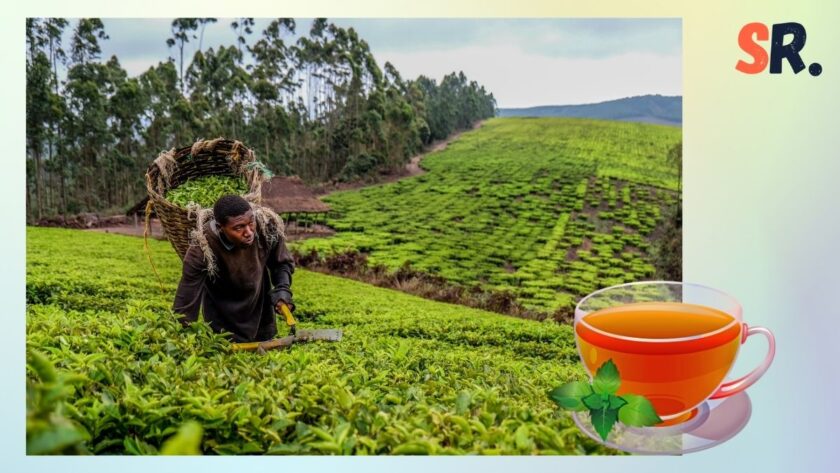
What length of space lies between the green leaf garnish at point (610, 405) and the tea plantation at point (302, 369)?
0.29ft

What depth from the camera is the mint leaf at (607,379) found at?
2.52m

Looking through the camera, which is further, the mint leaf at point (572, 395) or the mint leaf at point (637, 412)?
the mint leaf at point (572, 395)

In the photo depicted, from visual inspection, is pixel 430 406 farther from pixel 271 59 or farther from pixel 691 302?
pixel 271 59

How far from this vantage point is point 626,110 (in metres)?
3.79

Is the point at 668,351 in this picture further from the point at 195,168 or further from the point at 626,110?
the point at 195,168

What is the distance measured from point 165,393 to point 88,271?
51.6 inches

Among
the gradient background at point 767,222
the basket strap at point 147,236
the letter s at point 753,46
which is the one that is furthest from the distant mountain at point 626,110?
the basket strap at point 147,236

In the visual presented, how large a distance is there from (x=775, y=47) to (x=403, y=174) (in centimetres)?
183

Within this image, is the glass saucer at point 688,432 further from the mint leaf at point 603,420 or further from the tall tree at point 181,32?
the tall tree at point 181,32

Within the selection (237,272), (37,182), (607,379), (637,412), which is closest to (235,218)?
(237,272)

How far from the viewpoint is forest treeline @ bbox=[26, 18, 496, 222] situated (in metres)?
3.63

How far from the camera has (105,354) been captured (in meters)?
2.81

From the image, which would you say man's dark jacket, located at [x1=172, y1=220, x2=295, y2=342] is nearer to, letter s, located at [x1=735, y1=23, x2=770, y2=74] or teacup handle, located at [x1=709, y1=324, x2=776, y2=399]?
teacup handle, located at [x1=709, y1=324, x2=776, y2=399]
